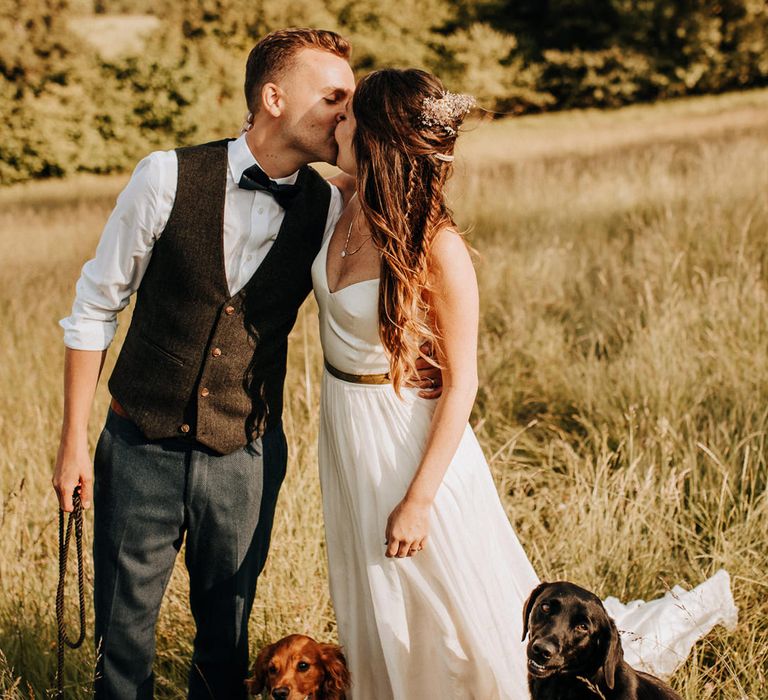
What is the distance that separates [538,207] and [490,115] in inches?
246

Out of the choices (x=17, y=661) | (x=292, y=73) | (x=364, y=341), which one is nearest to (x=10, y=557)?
(x=17, y=661)

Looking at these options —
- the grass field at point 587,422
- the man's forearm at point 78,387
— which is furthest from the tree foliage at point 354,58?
the man's forearm at point 78,387

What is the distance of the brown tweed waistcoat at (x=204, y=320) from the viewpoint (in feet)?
6.94

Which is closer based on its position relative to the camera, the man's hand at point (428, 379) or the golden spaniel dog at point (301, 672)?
the golden spaniel dog at point (301, 672)

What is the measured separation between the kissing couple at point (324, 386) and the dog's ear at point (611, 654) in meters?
0.42

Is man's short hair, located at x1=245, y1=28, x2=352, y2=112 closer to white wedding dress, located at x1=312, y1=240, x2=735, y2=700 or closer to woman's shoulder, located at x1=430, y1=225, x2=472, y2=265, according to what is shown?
A: white wedding dress, located at x1=312, y1=240, x2=735, y2=700

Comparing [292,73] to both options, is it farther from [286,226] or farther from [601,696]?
[601,696]

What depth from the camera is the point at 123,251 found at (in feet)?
6.90

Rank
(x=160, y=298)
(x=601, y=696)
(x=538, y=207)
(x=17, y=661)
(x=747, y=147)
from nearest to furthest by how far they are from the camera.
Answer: (x=601, y=696) < (x=160, y=298) < (x=17, y=661) < (x=538, y=207) < (x=747, y=147)

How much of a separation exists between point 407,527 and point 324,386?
0.53 metres

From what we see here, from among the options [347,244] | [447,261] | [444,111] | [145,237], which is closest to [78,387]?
[145,237]

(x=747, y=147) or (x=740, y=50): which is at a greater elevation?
(x=740, y=50)

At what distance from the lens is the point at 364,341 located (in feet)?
7.31

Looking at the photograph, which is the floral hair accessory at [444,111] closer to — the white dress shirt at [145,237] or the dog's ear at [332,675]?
the white dress shirt at [145,237]
